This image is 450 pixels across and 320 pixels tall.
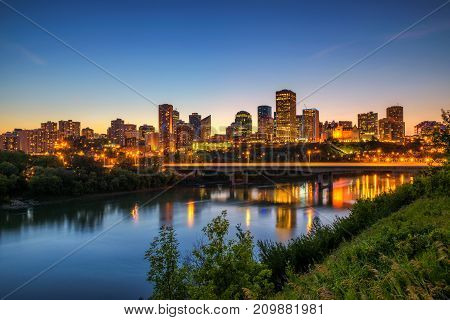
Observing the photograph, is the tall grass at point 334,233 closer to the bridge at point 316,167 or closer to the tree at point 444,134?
the tree at point 444,134

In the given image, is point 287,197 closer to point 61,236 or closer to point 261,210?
point 261,210

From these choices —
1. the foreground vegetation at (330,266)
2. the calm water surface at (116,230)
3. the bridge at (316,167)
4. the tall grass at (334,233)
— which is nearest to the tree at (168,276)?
the foreground vegetation at (330,266)

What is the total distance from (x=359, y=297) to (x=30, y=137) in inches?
4769

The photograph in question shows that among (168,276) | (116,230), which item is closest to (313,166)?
(116,230)

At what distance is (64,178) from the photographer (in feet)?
115

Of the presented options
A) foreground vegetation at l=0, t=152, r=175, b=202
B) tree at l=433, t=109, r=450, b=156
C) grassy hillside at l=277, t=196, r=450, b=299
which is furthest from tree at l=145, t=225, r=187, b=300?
foreground vegetation at l=0, t=152, r=175, b=202

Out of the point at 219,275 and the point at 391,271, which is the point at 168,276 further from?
the point at 391,271

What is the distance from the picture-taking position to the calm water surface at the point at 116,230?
555 inches

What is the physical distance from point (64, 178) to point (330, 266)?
3328 cm

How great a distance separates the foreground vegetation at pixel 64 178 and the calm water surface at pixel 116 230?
7.58 feet

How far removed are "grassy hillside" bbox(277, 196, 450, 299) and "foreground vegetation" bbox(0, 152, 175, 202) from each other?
31.8m

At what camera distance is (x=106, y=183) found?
37.3 metres

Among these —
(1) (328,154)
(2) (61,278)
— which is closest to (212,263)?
(2) (61,278)

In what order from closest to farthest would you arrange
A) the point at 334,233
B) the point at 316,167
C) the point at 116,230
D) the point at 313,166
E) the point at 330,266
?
the point at 330,266
the point at 334,233
the point at 116,230
the point at 316,167
the point at 313,166
